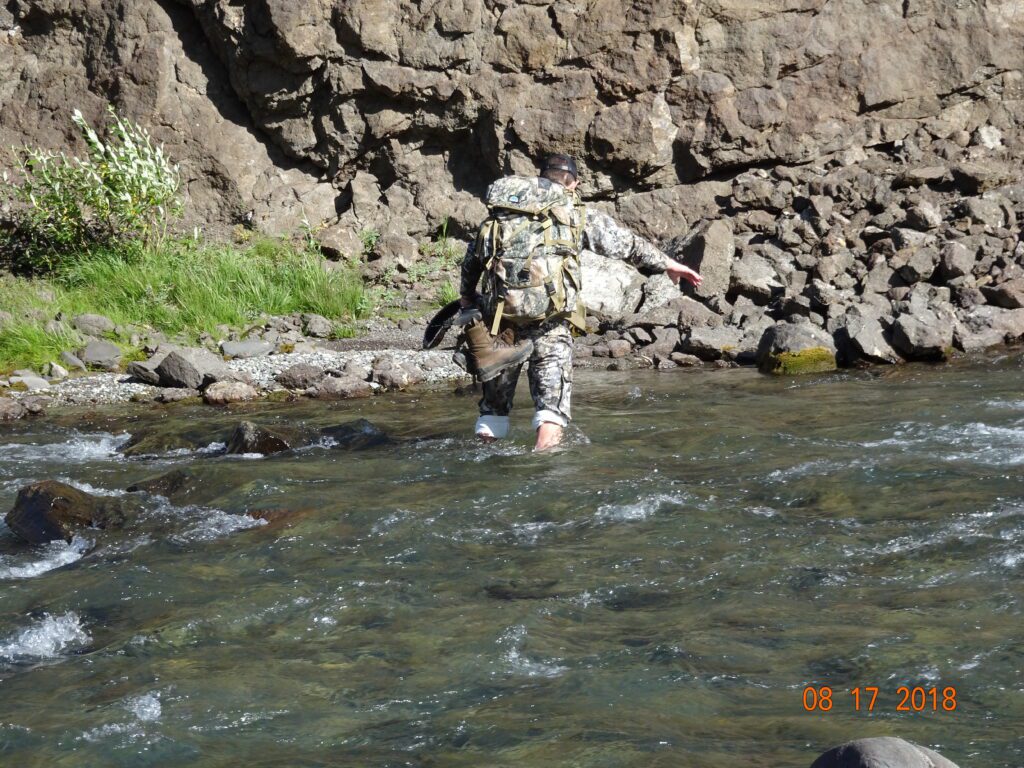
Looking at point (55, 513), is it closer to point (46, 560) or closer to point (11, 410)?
point (46, 560)

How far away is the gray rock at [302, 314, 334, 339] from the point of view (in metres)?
12.2

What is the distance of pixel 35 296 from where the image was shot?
12.5 meters

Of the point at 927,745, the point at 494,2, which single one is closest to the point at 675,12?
the point at 494,2

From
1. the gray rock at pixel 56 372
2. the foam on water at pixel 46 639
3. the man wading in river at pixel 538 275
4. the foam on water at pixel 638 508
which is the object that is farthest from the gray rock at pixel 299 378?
the foam on water at pixel 46 639

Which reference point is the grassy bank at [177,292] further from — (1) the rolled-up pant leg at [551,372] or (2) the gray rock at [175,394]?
(1) the rolled-up pant leg at [551,372]

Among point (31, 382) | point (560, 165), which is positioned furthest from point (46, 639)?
point (31, 382)

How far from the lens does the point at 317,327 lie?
12195 mm

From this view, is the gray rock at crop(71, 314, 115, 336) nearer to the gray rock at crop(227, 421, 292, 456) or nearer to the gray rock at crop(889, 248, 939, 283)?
the gray rock at crop(227, 421, 292, 456)

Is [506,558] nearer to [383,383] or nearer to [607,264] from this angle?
[383,383]

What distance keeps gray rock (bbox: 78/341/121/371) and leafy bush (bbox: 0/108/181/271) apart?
7.44ft

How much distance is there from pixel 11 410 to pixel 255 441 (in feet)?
9.69

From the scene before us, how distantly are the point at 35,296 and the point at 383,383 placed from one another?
442 centimetres

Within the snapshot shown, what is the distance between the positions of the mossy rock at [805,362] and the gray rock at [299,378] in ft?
12.3

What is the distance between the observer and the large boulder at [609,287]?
40.7 feet
